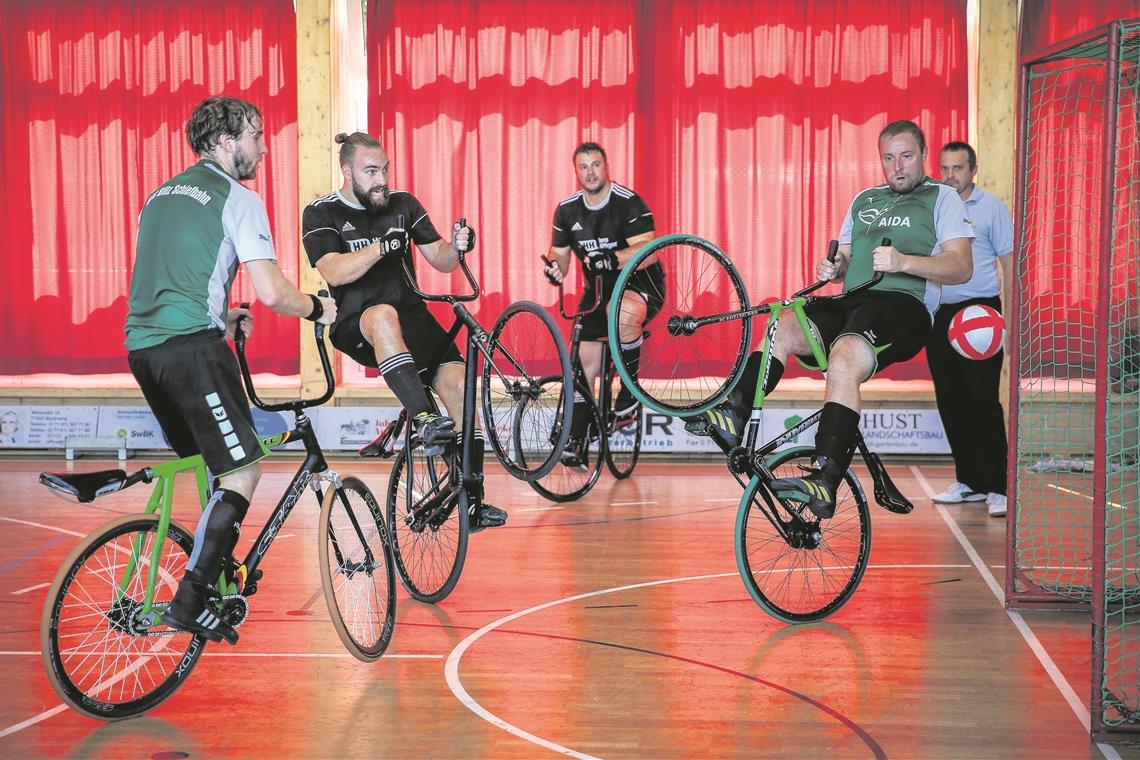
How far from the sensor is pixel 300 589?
4.88m

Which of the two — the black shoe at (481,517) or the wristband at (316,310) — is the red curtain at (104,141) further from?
the wristband at (316,310)

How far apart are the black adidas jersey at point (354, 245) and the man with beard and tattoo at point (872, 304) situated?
1.29m

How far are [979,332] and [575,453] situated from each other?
7.32ft

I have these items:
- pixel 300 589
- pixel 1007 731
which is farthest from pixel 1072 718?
pixel 300 589

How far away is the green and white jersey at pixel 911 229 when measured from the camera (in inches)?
174

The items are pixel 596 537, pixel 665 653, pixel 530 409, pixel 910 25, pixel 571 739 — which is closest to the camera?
pixel 571 739

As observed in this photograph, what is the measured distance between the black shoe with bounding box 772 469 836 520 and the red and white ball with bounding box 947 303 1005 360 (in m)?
2.02

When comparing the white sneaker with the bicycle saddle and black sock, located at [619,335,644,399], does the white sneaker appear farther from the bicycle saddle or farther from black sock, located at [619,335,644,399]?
the bicycle saddle

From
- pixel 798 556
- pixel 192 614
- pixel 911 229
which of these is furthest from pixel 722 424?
pixel 192 614

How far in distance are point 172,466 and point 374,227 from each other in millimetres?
1688

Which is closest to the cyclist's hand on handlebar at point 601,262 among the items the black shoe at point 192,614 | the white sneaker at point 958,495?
the white sneaker at point 958,495

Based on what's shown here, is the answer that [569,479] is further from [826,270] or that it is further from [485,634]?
[826,270]

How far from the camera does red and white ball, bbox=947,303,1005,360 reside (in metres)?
5.71

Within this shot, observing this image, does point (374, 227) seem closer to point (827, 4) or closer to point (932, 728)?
point (932, 728)
